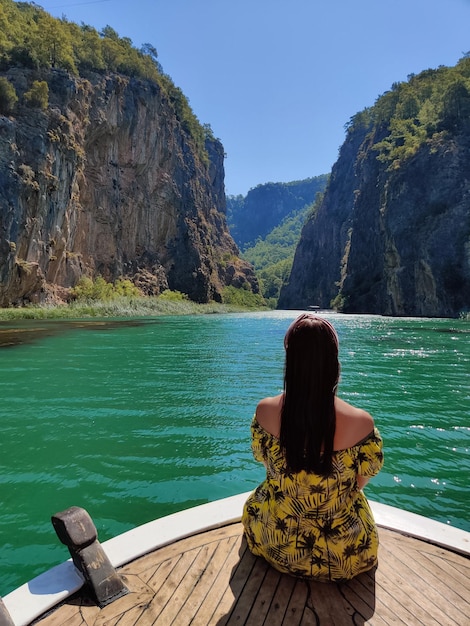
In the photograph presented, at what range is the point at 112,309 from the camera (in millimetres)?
45688

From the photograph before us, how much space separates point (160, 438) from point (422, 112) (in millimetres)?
70224

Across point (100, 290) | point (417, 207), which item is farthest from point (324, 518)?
point (417, 207)

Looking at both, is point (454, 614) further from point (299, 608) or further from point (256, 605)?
point (256, 605)

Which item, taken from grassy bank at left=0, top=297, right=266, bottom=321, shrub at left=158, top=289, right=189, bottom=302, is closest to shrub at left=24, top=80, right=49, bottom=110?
grassy bank at left=0, top=297, right=266, bottom=321

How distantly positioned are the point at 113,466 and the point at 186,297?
65.6 m

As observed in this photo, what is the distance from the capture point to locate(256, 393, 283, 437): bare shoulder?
2.26 m

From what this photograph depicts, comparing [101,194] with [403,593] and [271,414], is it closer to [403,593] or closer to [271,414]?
[271,414]

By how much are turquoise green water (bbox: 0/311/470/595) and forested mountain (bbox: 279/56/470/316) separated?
36184mm

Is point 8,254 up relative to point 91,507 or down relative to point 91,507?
up

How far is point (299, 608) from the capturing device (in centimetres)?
207

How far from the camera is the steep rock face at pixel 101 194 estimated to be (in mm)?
38500

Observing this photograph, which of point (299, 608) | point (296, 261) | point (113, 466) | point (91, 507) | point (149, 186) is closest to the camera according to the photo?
point (299, 608)

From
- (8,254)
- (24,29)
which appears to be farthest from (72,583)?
(24,29)

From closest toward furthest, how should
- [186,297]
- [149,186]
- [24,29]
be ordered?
[24,29] < [149,186] < [186,297]
